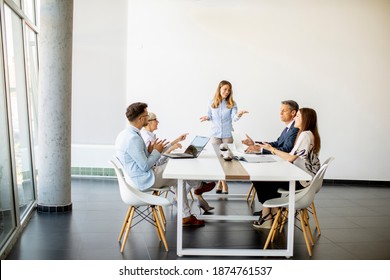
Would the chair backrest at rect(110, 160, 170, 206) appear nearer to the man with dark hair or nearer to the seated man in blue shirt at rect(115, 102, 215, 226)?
the seated man in blue shirt at rect(115, 102, 215, 226)

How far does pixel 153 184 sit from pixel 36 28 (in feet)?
10.6

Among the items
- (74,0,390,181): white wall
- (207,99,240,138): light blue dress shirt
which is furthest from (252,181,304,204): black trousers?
(74,0,390,181): white wall

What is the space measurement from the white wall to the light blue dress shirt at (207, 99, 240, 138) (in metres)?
1.08

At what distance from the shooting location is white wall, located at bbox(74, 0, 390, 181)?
856 cm

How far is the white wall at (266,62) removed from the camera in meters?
8.56

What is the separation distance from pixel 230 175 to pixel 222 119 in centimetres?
344

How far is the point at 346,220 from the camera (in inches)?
239

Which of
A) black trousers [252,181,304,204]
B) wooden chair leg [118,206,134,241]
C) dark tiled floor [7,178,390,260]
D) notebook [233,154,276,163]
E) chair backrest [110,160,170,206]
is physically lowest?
dark tiled floor [7,178,390,260]

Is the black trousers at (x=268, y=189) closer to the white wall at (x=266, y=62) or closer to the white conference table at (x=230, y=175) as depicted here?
the white conference table at (x=230, y=175)

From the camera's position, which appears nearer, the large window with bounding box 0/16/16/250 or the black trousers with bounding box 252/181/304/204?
the large window with bounding box 0/16/16/250

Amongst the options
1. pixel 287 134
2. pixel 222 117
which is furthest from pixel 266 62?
pixel 287 134

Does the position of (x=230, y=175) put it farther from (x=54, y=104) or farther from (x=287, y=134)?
(x=54, y=104)

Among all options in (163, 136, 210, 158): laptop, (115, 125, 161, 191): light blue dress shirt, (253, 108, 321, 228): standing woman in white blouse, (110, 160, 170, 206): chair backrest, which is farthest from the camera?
(163, 136, 210, 158): laptop

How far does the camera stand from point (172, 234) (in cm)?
520
